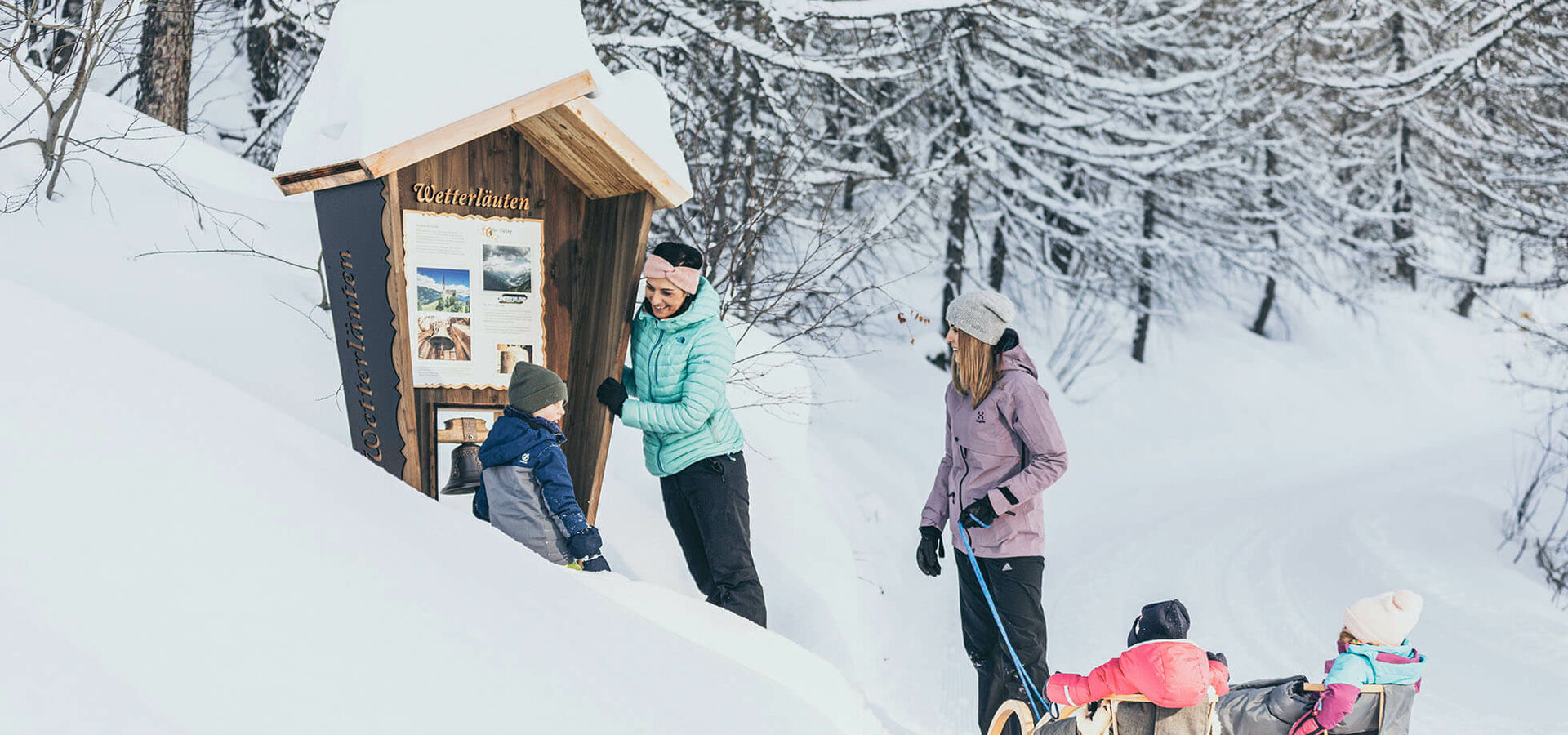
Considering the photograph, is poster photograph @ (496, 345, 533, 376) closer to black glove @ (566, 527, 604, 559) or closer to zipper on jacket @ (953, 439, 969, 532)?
black glove @ (566, 527, 604, 559)

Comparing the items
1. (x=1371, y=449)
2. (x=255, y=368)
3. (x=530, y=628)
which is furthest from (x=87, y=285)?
(x=1371, y=449)

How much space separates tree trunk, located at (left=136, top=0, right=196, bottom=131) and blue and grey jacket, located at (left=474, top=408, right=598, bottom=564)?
16.3 ft

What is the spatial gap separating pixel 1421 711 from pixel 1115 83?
9821 mm

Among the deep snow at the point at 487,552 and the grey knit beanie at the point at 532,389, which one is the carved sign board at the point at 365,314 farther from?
the deep snow at the point at 487,552

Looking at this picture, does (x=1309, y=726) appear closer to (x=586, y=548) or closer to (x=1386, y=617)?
(x=1386, y=617)

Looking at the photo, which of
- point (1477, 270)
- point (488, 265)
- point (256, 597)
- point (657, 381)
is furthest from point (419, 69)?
Result: point (1477, 270)

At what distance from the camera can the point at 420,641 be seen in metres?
2.15

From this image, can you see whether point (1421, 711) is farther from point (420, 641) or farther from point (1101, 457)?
point (1101, 457)

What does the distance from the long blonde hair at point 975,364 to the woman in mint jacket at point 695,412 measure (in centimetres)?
85

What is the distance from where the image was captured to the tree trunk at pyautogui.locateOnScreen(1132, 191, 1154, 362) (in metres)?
16.6

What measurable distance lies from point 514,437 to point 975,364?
1.64 metres

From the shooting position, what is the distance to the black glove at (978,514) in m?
3.92

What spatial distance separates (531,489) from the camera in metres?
3.88

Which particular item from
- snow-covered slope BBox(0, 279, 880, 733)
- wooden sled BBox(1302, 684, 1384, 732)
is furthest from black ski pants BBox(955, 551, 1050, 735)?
snow-covered slope BBox(0, 279, 880, 733)
